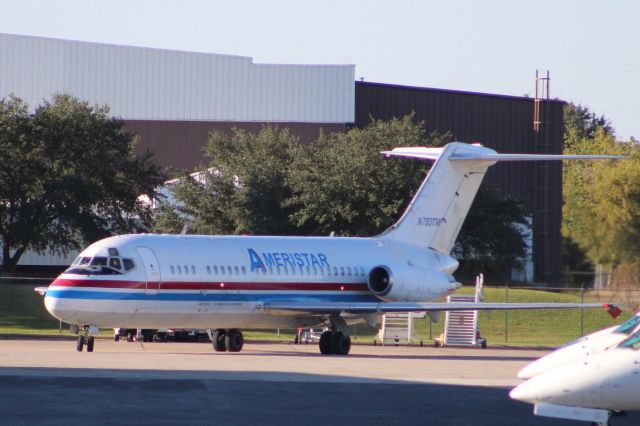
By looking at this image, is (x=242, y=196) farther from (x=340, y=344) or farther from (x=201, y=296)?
(x=201, y=296)

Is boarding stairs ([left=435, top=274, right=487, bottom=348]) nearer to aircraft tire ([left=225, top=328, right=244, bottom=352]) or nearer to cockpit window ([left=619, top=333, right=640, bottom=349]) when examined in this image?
aircraft tire ([left=225, top=328, right=244, bottom=352])

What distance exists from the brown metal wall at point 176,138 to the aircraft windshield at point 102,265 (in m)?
41.1

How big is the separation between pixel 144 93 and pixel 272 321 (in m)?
40.4

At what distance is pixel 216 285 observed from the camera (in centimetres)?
2944

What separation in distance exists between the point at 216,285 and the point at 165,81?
40941 mm

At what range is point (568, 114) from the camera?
90188 millimetres

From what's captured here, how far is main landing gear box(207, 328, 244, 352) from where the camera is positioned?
3120cm

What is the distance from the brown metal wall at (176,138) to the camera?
69.2 m

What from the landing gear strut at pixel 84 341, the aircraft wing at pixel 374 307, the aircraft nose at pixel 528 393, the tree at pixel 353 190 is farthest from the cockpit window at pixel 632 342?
the tree at pixel 353 190

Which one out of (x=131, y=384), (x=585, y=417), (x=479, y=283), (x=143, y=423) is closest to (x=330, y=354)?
(x=479, y=283)

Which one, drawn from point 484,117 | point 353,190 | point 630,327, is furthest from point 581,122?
point 630,327

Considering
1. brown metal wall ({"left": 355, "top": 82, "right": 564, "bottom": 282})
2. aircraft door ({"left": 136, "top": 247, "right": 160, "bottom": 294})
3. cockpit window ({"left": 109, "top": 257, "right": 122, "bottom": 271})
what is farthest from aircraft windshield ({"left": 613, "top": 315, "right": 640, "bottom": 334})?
brown metal wall ({"left": 355, "top": 82, "right": 564, "bottom": 282})

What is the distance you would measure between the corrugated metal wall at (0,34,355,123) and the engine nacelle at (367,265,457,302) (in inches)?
1387

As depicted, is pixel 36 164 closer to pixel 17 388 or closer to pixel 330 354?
pixel 330 354
